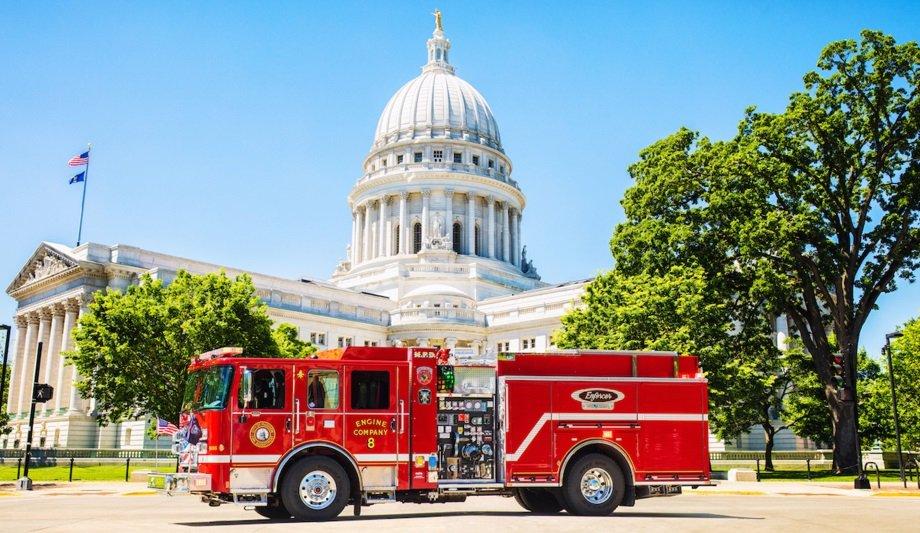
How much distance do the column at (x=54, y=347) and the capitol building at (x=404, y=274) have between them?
11 centimetres

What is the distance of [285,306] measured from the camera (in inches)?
3000

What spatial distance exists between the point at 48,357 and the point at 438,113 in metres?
55.4

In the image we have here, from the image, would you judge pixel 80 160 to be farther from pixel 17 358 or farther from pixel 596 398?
pixel 596 398

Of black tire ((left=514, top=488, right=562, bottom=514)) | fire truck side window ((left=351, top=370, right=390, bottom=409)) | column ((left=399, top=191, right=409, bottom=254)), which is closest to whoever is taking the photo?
fire truck side window ((left=351, top=370, right=390, bottom=409))

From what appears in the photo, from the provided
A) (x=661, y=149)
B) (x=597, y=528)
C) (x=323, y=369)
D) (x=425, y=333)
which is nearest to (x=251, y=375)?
(x=323, y=369)

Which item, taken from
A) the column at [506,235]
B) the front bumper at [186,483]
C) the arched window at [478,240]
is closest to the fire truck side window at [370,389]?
the front bumper at [186,483]

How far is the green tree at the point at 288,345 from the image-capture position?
51.3 m

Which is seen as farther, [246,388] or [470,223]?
[470,223]

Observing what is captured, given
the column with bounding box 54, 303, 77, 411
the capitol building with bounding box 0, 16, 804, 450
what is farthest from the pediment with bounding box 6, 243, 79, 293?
the column with bounding box 54, 303, 77, 411

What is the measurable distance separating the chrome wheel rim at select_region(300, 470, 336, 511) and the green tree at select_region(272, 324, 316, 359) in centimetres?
3165

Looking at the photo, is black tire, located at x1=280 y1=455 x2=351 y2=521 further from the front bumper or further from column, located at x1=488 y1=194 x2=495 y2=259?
column, located at x1=488 y1=194 x2=495 y2=259

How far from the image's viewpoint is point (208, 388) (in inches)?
720

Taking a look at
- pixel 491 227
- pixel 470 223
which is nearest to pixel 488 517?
pixel 470 223

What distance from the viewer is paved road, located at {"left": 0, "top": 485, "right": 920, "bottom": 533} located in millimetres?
15758
